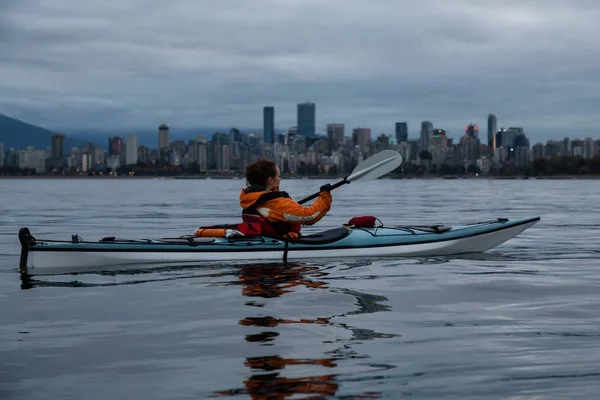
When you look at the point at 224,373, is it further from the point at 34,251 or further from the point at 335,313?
→ the point at 34,251

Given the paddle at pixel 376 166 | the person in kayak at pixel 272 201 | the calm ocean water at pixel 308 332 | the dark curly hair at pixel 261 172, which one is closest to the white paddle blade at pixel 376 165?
the paddle at pixel 376 166

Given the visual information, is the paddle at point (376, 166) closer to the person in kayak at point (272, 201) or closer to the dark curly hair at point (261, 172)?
the person in kayak at point (272, 201)

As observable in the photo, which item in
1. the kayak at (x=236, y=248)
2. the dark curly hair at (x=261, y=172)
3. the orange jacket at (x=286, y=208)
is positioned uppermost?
the dark curly hair at (x=261, y=172)

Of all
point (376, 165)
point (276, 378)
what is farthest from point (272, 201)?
point (276, 378)

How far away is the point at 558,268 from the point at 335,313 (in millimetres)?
5626

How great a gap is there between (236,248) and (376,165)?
3.23 meters

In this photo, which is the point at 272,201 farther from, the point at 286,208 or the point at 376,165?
the point at 376,165

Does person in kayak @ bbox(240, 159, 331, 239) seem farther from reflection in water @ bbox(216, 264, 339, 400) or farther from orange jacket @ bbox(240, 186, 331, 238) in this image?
reflection in water @ bbox(216, 264, 339, 400)

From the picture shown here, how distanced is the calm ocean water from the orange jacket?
2.44 ft

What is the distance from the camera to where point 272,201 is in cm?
1233

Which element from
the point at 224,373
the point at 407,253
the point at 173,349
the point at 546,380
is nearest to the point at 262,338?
the point at 173,349

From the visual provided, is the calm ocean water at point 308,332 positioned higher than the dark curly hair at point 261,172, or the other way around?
the dark curly hair at point 261,172

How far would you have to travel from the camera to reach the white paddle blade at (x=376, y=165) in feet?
47.3

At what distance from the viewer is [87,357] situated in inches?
259
